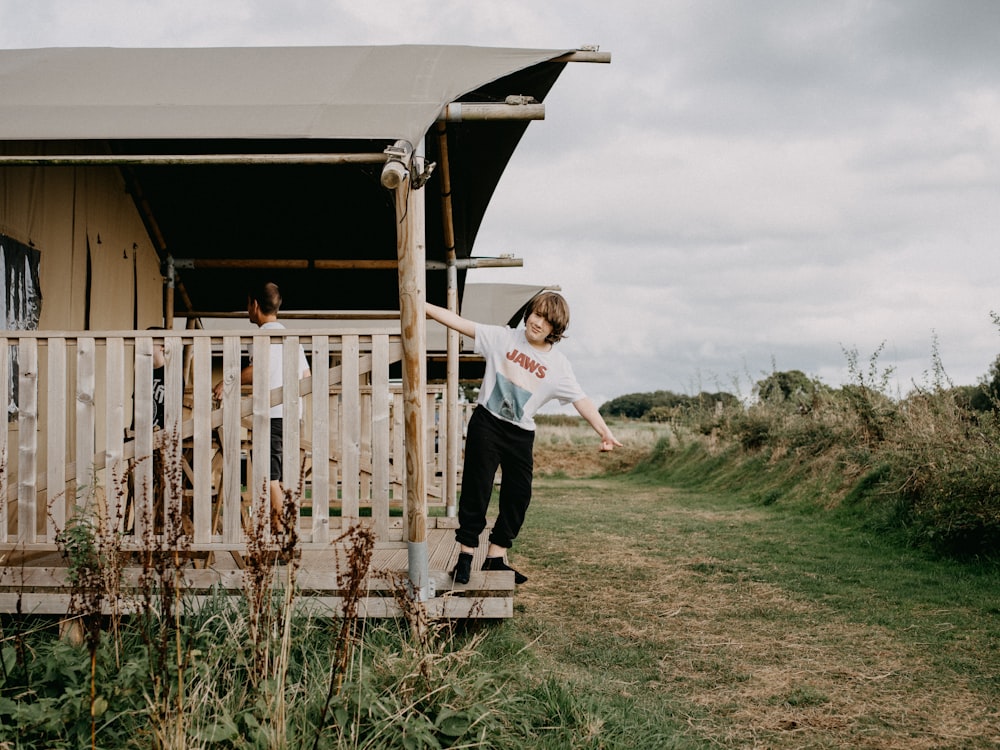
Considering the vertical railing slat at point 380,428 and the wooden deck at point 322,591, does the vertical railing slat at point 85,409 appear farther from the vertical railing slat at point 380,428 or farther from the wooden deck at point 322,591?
the vertical railing slat at point 380,428

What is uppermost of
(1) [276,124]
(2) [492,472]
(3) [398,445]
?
(1) [276,124]

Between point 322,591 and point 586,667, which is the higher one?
point 322,591

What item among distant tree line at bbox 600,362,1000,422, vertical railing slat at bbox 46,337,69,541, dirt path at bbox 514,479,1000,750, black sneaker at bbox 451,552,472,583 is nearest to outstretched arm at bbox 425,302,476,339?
black sneaker at bbox 451,552,472,583

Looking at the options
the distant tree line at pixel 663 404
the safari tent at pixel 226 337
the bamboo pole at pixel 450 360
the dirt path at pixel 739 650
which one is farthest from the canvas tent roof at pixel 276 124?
the distant tree line at pixel 663 404

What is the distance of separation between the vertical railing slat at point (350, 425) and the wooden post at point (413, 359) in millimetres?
336

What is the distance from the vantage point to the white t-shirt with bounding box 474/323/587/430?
15.1 feet

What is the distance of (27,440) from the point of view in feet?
14.9

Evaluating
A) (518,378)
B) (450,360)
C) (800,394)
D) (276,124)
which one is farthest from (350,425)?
(800,394)

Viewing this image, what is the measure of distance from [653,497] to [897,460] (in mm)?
5424

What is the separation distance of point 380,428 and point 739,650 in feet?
8.05

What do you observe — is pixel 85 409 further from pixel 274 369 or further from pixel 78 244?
pixel 78 244

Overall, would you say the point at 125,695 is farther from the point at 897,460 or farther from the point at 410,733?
the point at 897,460

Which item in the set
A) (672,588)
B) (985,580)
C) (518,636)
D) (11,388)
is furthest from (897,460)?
(11,388)

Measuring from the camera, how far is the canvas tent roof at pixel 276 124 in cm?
418
